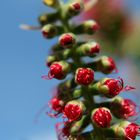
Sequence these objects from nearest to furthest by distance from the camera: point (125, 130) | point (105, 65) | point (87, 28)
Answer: point (125, 130), point (105, 65), point (87, 28)

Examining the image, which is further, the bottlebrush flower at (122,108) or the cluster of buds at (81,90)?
the bottlebrush flower at (122,108)

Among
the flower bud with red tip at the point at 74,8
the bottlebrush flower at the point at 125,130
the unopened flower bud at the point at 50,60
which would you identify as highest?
the flower bud with red tip at the point at 74,8

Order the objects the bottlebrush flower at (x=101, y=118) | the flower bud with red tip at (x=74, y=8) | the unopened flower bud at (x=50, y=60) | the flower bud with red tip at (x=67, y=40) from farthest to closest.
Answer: the flower bud with red tip at (x=74, y=8) < the unopened flower bud at (x=50, y=60) < the flower bud with red tip at (x=67, y=40) < the bottlebrush flower at (x=101, y=118)

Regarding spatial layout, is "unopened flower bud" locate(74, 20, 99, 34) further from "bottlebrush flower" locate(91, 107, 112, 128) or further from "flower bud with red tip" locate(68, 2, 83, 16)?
"bottlebrush flower" locate(91, 107, 112, 128)

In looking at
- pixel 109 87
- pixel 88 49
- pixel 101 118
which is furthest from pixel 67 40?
pixel 101 118

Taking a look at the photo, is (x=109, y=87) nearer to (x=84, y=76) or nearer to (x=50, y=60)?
(x=84, y=76)

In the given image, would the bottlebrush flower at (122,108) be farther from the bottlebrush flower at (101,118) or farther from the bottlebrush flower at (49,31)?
the bottlebrush flower at (49,31)

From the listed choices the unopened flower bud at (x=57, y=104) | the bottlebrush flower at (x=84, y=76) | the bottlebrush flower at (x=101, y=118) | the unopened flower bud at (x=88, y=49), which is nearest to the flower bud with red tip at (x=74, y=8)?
the unopened flower bud at (x=88, y=49)
